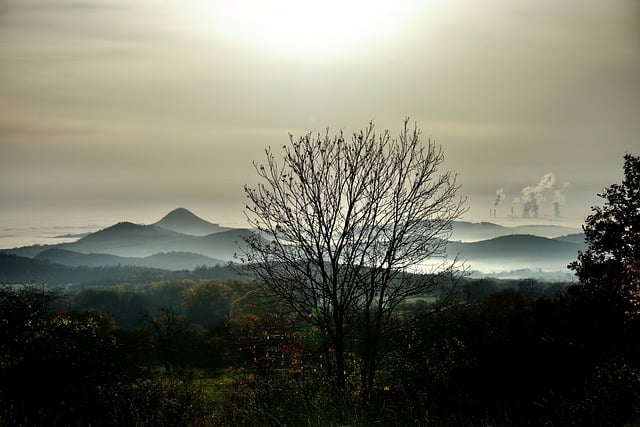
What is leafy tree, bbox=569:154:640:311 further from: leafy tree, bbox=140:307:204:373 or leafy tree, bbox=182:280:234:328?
leafy tree, bbox=182:280:234:328

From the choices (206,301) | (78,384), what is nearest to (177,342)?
(206,301)

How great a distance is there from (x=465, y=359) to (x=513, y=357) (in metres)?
3.53

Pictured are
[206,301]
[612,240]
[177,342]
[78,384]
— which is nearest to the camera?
[78,384]

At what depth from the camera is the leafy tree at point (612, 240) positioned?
28.0 metres

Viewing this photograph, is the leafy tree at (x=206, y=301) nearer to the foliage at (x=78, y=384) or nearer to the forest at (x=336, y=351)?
the forest at (x=336, y=351)

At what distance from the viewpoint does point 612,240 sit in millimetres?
28688

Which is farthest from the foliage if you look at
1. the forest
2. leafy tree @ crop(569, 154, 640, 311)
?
leafy tree @ crop(569, 154, 640, 311)

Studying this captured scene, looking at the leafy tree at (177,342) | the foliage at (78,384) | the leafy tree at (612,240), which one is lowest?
the leafy tree at (177,342)

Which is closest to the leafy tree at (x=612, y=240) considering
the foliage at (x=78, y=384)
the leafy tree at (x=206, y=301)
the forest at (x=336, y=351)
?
the forest at (x=336, y=351)

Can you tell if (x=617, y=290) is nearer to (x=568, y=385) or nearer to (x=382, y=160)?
(x=568, y=385)

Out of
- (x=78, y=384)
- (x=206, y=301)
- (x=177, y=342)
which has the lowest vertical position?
(x=177, y=342)

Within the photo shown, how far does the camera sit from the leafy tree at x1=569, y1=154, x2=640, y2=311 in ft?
92.0

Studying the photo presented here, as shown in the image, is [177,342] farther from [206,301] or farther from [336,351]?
[336,351]

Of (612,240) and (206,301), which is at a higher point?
(612,240)
